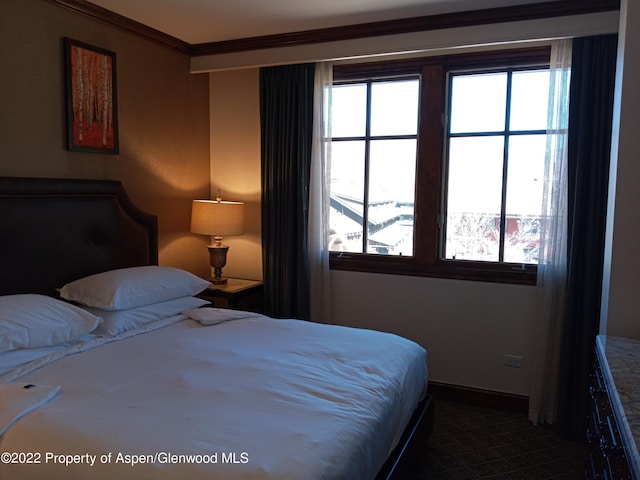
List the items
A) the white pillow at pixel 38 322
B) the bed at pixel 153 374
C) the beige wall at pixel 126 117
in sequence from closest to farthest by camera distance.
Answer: the bed at pixel 153 374 → the white pillow at pixel 38 322 → the beige wall at pixel 126 117

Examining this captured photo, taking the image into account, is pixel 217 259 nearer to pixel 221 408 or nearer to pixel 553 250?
pixel 221 408

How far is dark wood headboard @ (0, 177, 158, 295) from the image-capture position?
8.73 feet

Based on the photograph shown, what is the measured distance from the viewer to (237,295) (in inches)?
146

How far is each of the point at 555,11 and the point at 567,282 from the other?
5.54 ft

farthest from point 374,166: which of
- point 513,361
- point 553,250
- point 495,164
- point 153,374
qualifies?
point 153,374

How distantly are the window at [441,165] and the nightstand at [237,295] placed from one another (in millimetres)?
697

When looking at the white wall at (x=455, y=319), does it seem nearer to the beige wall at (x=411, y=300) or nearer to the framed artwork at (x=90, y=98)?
the beige wall at (x=411, y=300)

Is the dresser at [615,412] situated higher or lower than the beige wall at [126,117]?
lower

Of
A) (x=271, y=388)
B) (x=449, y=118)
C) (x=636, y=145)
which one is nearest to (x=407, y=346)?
(x=271, y=388)

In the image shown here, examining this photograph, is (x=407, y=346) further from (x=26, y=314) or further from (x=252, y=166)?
(x=252, y=166)

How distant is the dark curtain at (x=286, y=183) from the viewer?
150 inches

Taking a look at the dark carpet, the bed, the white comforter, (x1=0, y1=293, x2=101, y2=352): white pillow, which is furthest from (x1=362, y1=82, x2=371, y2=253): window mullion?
(x1=0, y1=293, x2=101, y2=352): white pillow

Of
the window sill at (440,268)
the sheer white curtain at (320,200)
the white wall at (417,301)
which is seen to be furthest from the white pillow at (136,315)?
the window sill at (440,268)

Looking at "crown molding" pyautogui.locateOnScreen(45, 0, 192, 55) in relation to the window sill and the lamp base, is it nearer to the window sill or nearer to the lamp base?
the lamp base
